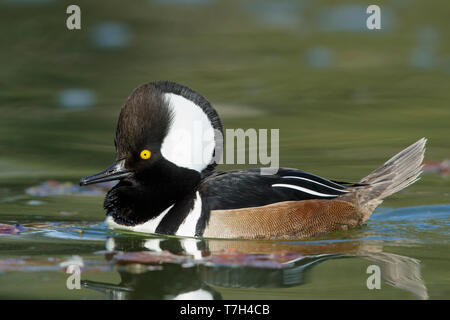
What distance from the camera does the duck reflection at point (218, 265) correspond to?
7.07 meters

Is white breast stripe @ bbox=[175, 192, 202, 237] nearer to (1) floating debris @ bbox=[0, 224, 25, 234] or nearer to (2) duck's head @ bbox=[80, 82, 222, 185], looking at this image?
(2) duck's head @ bbox=[80, 82, 222, 185]

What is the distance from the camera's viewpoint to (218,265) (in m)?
7.62

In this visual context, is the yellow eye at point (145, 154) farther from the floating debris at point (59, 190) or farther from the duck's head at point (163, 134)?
the floating debris at point (59, 190)

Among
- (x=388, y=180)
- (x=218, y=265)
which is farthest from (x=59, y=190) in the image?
(x=388, y=180)

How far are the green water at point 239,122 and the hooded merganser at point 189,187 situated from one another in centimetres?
19

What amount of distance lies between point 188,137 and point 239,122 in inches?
185

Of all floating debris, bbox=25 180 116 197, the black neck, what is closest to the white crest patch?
the black neck

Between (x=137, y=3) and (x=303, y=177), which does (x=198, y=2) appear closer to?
(x=137, y=3)

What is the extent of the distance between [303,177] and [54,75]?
8.21 m

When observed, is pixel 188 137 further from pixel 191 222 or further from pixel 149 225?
pixel 149 225

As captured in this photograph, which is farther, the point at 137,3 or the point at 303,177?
the point at 137,3

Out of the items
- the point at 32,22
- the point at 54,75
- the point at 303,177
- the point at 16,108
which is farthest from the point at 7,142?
the point at 32,22

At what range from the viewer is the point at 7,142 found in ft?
40.4

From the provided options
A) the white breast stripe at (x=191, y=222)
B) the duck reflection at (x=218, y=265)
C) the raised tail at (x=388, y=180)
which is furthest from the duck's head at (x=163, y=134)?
the raised tail at (x=388, y=180)
